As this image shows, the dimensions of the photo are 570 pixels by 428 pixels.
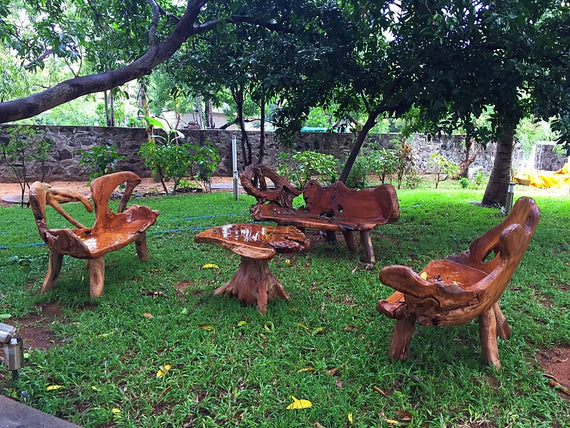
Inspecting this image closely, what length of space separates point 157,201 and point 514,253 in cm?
715

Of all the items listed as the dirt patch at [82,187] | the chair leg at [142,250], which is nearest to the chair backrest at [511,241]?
the chair leg at [142,250]

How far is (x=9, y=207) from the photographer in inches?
294

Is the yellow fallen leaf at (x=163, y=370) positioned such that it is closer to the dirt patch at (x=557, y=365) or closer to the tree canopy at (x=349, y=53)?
the dirt patch at (x=557, y=365)

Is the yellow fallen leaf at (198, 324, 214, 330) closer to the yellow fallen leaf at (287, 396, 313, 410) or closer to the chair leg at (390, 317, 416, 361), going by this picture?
the yellow fallen leaf at (287, 396, 313, 410)

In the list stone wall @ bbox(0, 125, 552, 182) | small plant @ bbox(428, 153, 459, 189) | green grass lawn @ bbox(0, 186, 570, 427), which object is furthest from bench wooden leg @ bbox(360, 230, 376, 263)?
small plant @ bbox(428, 153, 459, 189)

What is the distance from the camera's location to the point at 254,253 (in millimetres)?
3006

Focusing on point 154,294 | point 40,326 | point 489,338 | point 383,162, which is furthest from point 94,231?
point 383,162

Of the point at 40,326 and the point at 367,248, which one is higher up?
the point at 367,248

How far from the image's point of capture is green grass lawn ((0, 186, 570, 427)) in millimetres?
2055

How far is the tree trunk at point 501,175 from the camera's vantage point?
7.38 m

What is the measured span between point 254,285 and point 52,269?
173cm

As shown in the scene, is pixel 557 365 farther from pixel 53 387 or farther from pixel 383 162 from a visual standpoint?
Answer: pixel 383 162

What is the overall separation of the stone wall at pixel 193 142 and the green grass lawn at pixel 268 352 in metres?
4.96

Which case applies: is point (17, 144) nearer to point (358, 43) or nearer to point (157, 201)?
point (157, 201)
